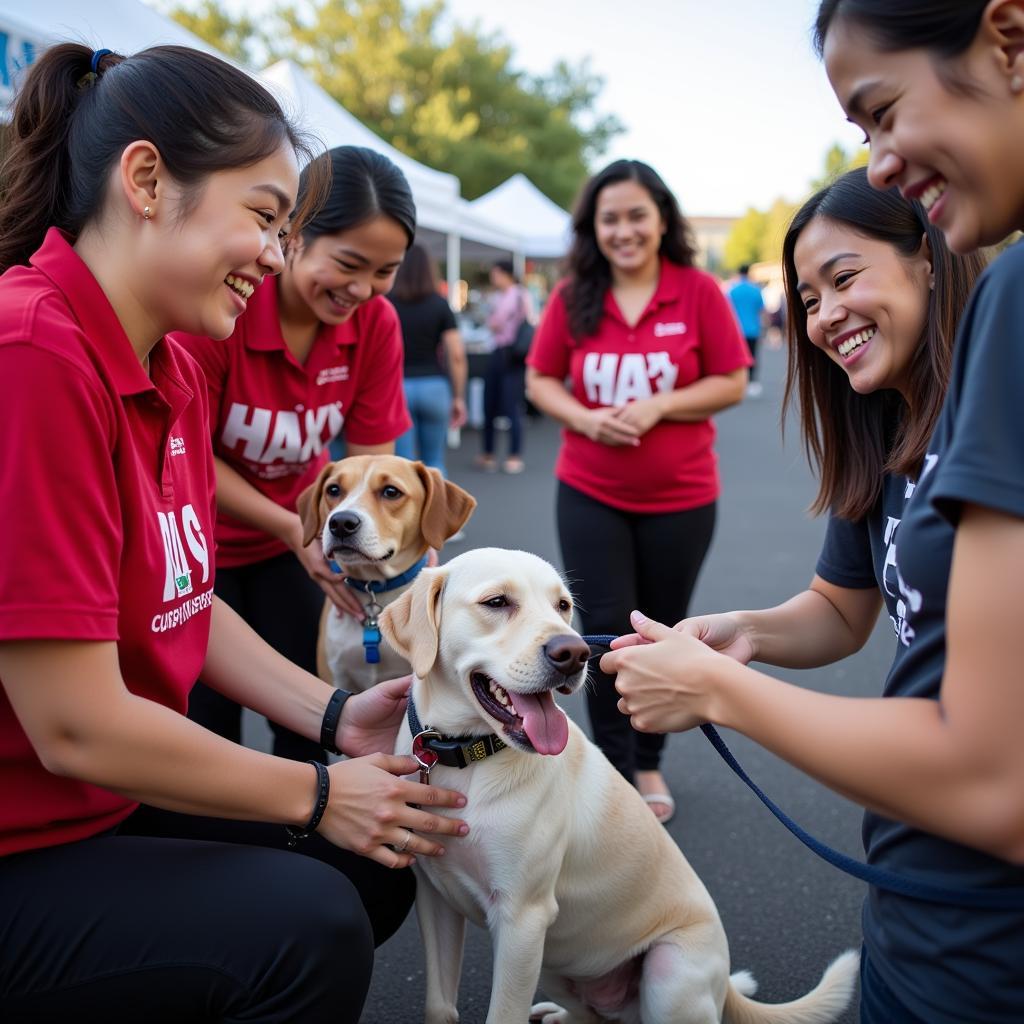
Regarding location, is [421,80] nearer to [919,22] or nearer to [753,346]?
[753,346]

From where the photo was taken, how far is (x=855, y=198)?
6.49ft

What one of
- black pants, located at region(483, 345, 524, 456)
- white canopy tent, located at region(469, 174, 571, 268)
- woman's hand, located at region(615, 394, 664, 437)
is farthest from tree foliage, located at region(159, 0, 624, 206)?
woman's hand, located at region(615, 394, 664, 437)

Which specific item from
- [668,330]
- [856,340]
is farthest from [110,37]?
[856,340]

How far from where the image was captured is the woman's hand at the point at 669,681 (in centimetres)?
137

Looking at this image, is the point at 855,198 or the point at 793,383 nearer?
the point at 855,198

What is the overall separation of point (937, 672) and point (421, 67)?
42933 millimetres

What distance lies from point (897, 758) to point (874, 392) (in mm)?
1230

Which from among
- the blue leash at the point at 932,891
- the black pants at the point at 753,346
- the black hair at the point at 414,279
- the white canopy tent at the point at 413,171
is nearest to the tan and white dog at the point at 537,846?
the blue leash at the point at 932,891

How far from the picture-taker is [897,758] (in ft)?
3.73

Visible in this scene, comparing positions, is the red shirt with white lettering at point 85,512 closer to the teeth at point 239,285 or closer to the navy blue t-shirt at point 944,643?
the teeth at point 239,285

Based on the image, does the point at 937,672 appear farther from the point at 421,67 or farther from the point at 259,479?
the point at 421,67

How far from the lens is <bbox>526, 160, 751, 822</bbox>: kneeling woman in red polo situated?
364 cm

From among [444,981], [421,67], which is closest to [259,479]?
[444,981]

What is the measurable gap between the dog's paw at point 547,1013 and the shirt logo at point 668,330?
246 centimetres
